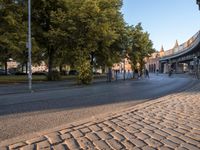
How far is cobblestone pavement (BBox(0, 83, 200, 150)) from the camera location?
5.95 m

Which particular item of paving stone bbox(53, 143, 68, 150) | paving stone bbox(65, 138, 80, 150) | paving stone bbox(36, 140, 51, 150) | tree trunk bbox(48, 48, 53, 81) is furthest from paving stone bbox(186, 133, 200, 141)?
tree trunk bbox(48, 48, 53, 81)

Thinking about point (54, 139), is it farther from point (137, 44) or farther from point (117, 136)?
point (137, 44)

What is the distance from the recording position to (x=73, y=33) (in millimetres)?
34250

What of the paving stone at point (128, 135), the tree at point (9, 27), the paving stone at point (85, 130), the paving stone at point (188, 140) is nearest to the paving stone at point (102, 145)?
the paving stone at point (128, 135)

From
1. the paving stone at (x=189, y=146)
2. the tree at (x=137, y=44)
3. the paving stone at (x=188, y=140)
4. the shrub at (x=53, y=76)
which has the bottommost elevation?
the paving stone at (x=189, y=146)

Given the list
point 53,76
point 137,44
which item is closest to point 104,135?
point 53,76

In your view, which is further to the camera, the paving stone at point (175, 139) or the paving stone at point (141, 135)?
the paving stone at point (141, 135)

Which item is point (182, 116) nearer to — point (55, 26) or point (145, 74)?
point (55, 26)

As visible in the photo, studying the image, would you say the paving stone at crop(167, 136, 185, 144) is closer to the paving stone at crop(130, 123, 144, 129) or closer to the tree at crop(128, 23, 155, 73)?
the paving stone at crop(130, 123, 144, 129)

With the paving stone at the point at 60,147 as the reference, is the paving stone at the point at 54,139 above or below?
above

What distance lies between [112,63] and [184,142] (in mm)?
38220

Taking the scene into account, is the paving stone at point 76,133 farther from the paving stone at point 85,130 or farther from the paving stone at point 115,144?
the paving stone at point 115,144

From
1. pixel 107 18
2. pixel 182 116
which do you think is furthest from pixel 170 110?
pixel 107 18

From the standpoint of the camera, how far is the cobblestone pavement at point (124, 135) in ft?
19.5
